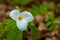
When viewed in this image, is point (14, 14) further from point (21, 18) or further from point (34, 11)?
point (34, 11)

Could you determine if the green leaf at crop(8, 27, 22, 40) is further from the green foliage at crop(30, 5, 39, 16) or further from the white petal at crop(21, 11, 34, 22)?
the green foliage at crop(30, 5, 39, 16)

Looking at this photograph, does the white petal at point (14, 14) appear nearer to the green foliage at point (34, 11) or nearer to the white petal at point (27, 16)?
the white petal at point (27, 16)

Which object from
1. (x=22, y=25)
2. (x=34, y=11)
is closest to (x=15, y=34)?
(x=22, y=25)

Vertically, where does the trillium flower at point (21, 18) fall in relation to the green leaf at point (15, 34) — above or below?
above

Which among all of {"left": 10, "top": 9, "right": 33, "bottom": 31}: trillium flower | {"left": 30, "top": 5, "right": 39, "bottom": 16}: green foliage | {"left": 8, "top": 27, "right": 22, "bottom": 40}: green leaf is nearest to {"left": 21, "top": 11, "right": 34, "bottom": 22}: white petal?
{"left": 10, "top": 9, "right": 33, "bottom": 31}: trillium flower

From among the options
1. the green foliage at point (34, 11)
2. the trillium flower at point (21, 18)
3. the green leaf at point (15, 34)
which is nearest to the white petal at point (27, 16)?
the trillium flower at point (21, 18)

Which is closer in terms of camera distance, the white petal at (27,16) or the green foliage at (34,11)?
the white petal at (27,16)

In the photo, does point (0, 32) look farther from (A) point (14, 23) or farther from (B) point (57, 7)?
(B) point (57, 7)

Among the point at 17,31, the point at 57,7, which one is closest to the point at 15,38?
the point at 17,31
